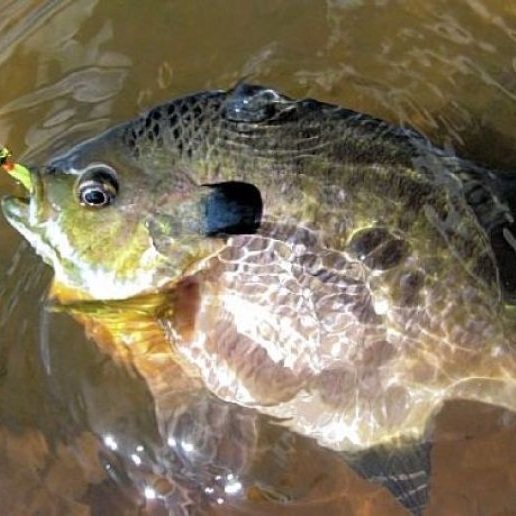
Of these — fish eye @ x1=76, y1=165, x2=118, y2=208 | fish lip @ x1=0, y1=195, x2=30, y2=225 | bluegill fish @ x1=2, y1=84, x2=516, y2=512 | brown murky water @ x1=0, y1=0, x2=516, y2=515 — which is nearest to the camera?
bluegill fish @ x1=2, y1=84, x2=516, y2=512

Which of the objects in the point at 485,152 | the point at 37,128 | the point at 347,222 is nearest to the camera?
the point at 347,222

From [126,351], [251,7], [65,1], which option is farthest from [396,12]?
[126,351]

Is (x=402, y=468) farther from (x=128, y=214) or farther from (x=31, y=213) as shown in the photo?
(x=31, y=213)

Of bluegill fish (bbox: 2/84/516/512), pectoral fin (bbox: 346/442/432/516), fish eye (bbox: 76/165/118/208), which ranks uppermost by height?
fish eye (bbox: 76/165/118/208)

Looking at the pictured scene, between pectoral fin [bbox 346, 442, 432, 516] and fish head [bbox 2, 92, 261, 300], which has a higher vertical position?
fish head [bbox 2, 92, 261, 300]

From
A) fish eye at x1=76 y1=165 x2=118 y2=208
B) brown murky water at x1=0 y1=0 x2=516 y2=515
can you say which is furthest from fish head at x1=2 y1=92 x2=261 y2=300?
brown murky water at x1=0 y1=0 x2=516 y2=515

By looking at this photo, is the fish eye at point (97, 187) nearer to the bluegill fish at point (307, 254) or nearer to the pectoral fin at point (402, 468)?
the bluegill fish at point (307, 254)

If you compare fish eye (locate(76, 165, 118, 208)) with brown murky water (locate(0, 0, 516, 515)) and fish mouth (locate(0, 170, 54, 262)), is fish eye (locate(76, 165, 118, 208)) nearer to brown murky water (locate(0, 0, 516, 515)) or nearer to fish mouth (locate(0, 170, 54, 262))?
fish mouth (locate(0, 170, 54, 262))

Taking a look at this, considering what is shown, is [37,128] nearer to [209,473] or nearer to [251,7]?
[251,7]
